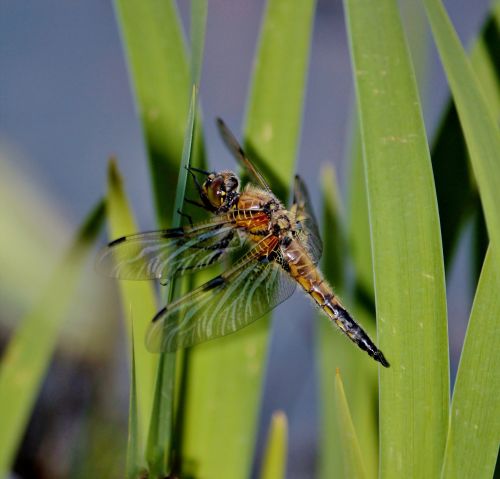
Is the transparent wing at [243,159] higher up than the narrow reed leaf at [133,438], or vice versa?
the transparent wing at [243,159]

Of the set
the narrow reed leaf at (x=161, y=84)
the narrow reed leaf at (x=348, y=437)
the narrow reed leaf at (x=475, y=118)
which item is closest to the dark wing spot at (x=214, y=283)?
the narrow reed leaf at (x=161, y=84)

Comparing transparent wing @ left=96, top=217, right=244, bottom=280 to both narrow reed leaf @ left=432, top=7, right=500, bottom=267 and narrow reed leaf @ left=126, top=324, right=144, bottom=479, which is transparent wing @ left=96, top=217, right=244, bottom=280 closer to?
narrow reed leaf @ left=126, top=324, right=144, bottom=479

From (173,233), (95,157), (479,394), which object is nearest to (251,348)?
(173,233)

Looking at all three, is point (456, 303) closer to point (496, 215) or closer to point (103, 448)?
point (103, 448)

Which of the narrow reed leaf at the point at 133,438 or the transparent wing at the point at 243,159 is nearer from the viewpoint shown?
the narrow reed leaf at the point at 133,438

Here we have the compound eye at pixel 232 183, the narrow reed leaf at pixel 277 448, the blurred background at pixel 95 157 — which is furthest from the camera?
the blurred background at pixel 95 157

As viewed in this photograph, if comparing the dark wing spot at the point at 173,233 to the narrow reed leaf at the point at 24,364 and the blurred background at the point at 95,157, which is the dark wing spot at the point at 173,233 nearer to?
the narrow reed leaf at the point at 24,364

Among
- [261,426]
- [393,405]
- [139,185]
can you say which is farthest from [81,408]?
[393,405]
